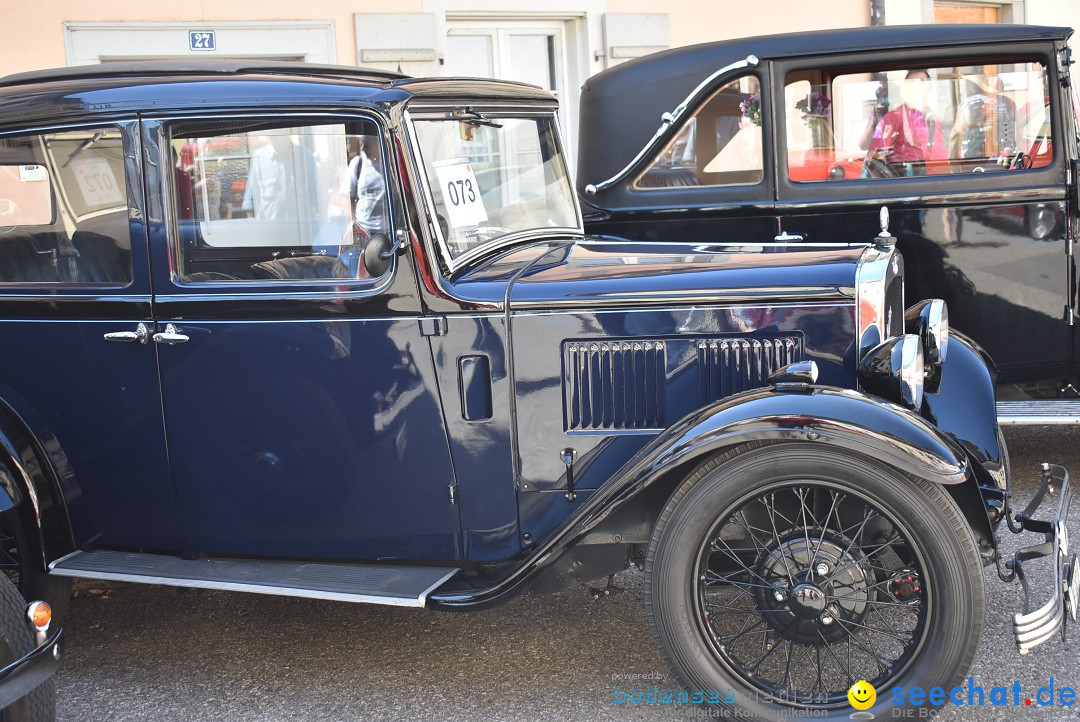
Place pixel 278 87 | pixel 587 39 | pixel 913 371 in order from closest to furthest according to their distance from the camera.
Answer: pixel 913 371
pixel 278 87
pixel 587 39

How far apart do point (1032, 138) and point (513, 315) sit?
309cm

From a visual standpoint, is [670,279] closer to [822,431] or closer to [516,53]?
[822,431]

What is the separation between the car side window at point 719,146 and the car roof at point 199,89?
1.90m

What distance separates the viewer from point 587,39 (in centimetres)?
873

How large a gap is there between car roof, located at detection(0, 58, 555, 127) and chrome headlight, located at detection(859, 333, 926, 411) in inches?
58.9

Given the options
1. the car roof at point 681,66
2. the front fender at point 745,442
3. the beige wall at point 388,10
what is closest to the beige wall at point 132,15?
the beige wall at point 388,10

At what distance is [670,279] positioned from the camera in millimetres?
3010

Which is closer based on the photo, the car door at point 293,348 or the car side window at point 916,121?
the car door at point 293,348

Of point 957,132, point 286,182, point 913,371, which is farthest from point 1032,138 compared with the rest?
point 286,182

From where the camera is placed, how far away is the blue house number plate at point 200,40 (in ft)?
25.4

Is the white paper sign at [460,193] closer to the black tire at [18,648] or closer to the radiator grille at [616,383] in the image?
the radiator grille at [616,383]

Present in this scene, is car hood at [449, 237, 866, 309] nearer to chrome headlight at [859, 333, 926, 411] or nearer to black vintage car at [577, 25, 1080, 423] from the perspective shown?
chrome headlight at [859, 333, 926, 411]

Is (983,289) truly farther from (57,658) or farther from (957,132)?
(57,658)

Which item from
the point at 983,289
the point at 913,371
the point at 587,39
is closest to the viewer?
the point at 913,371
